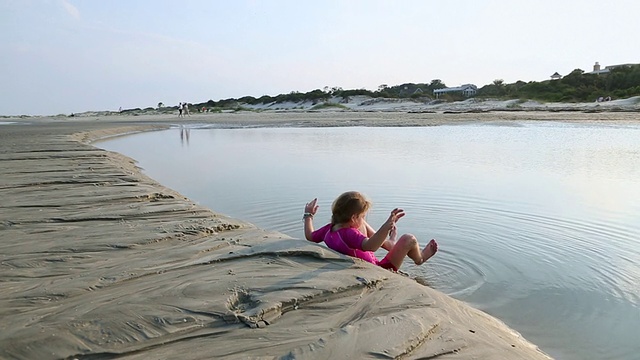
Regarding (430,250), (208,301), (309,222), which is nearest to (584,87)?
(430,250)

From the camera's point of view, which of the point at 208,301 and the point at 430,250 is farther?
the point at 430,250

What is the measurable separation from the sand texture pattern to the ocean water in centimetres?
76

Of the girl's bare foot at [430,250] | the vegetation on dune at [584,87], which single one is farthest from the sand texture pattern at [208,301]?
the vegetation on dune at [584,87]

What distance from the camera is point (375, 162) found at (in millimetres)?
11328

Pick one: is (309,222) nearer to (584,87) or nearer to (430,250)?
(430,250)

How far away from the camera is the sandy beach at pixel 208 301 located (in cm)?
232

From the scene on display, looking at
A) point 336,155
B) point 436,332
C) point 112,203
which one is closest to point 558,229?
point 436,332

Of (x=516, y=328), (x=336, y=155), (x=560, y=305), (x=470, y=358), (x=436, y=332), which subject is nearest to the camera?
(x=470, y=358)

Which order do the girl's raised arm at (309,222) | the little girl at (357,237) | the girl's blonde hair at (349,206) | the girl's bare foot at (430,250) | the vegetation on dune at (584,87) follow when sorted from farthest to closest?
the vegetation on dune at (584,87), the girl's raised arm at (309,222), the girl's bare foot at (430,250), the girl's blonde hair at (349,206), the little girl at (357,237)

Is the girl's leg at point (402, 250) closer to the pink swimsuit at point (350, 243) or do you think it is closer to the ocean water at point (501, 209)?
the pink swimsuit at point (350, 243)

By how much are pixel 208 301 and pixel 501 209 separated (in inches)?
196

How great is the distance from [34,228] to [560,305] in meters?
4.36

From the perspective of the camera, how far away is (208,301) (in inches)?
109

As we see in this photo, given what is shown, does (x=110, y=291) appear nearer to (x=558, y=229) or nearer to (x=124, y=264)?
(x=124, y=264)
